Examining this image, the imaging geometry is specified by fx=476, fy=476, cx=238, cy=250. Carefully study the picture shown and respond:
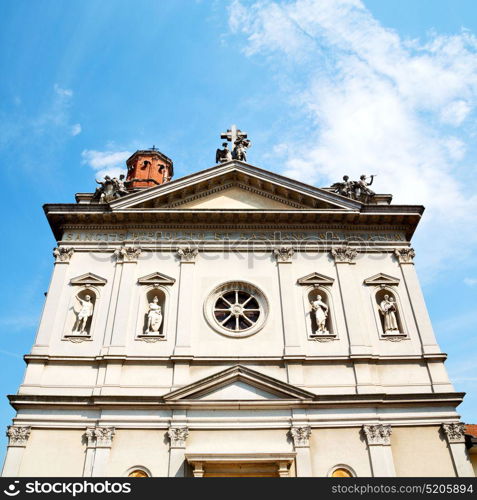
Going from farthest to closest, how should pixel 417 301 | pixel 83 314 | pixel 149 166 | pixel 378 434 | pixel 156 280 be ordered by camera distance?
1. pixel 149 166
2. pixel 156 280
3. pixel 417 301
4. pixel 83 314
5. pixel 378 434

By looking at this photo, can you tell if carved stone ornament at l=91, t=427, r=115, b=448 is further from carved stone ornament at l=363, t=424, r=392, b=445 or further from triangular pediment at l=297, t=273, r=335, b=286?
triangular pediment at l=297, t=273, r=335, b=286

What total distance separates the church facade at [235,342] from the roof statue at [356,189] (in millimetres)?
63

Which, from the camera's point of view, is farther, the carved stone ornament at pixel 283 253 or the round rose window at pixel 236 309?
the carved stone ornament at pixel 283 253

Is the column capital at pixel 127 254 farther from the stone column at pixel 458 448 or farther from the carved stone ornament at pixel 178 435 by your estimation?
the stone column at pixel 458 448

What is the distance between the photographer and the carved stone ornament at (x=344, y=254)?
1916 centimetres

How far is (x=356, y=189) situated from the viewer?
20953mm

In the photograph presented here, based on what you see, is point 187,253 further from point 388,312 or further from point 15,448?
point 15,448

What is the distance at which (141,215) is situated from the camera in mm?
19703

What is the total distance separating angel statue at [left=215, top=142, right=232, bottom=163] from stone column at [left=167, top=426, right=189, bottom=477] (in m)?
12.3

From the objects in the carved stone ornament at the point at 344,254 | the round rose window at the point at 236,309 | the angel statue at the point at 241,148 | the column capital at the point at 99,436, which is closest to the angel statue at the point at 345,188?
the carved stone ornament at the point at 344,254

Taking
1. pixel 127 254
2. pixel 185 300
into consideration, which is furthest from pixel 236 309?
pixel 127 254

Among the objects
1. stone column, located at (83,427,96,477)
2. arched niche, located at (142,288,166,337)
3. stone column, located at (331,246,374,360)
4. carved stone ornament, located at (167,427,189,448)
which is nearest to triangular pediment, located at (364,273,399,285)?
stone column, located at (331,246,374,360)

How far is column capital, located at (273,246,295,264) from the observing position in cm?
1902

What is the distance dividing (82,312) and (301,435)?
352 inches
